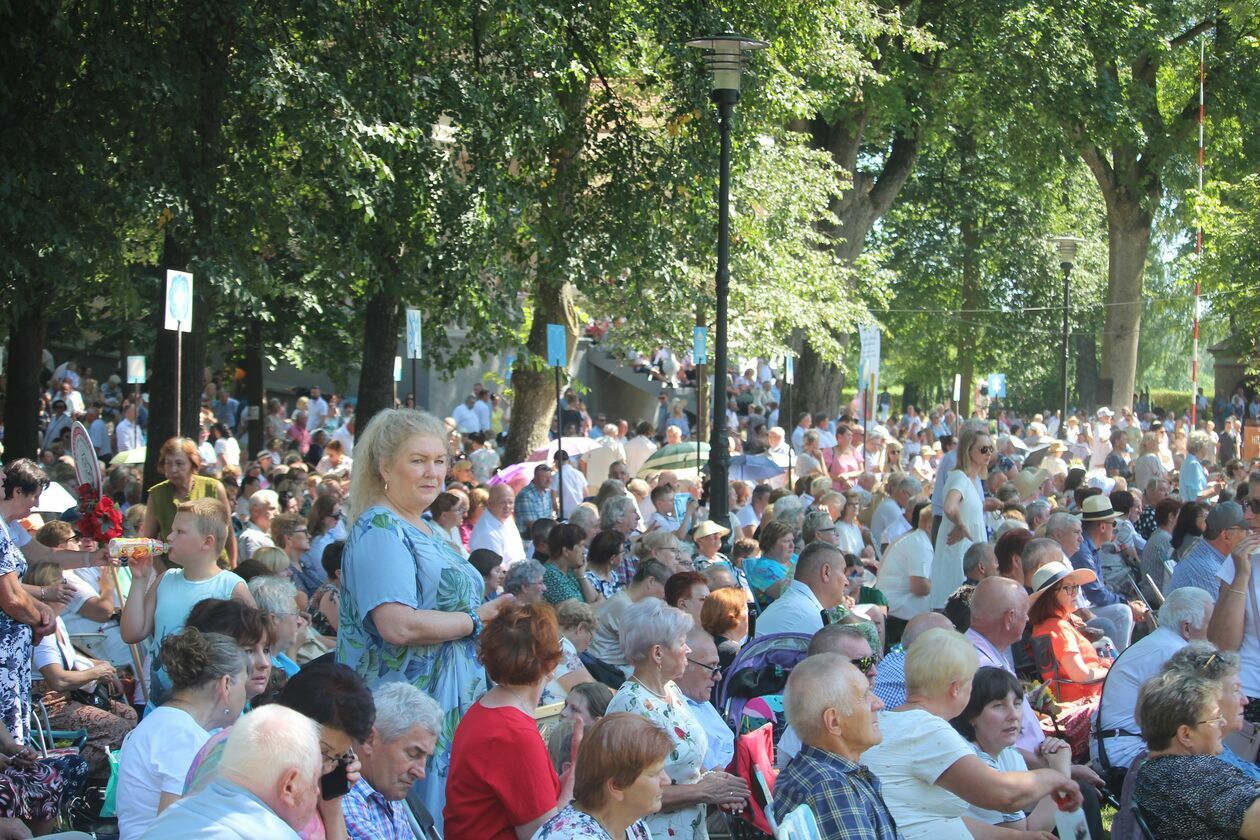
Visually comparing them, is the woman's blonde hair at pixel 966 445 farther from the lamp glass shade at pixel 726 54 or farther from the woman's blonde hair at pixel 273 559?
the woman's blonde hair at pixel 273 559

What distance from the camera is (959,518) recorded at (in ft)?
34.6

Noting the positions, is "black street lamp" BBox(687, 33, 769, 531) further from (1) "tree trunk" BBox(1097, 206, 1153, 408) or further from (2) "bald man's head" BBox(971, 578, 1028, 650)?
(1) "tree trunk" BBox(1097, 206, 1153, 408)

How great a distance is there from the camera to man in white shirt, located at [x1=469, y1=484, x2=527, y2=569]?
1213 centimetres

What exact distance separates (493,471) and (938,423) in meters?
15.2

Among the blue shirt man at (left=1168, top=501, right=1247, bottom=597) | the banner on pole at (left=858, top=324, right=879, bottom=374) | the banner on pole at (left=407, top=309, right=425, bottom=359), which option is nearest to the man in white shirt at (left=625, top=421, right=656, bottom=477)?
the banner on pole at (left=858, top=324, right=879, bottom=374)

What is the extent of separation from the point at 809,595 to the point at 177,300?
6.00m

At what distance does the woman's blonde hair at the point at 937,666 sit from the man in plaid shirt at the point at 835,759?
594mm

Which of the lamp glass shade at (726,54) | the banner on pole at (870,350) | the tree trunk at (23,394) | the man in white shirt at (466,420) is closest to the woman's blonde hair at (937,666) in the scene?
the lamp glass shade at (726,54)

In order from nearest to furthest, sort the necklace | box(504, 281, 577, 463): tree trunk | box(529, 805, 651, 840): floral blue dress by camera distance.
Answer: box(529, 805, 651, 840): floral blue dress
the necklace
box(504, 281, 577, 463): tree trunk

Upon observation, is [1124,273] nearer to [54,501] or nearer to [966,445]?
[966,445]

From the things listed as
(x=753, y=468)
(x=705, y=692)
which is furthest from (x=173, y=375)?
(x=705, y=692)

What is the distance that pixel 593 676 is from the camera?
25.4 feet

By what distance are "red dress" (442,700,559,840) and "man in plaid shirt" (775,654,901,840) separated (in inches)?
31.2

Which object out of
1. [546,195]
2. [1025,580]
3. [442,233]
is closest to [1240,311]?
[546,195]
